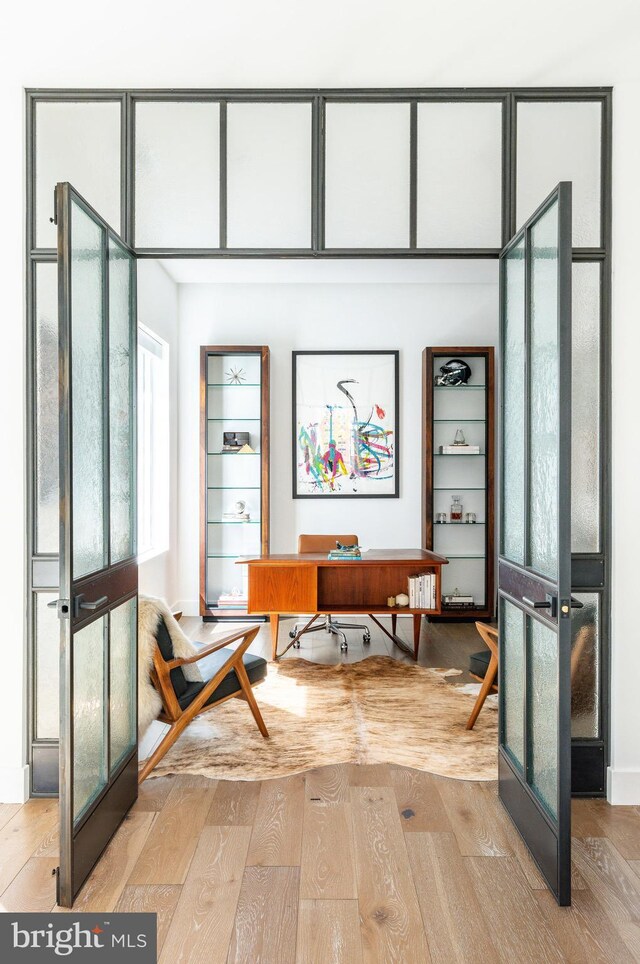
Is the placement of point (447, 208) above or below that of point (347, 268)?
below

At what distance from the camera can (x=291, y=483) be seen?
629 centimetres

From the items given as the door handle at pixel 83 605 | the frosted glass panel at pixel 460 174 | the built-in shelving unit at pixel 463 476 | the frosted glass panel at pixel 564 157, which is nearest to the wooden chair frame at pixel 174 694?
the door handle at pixel 83 605

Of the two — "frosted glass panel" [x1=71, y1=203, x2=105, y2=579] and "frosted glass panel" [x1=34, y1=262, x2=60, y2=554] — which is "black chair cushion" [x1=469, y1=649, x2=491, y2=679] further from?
"frosted glass panel" [x1=34, y1=262, x2=60, y2=554]

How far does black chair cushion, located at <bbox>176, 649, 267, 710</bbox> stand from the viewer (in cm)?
306

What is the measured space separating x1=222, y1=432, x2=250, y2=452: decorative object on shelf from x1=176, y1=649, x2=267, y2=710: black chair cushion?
267cm

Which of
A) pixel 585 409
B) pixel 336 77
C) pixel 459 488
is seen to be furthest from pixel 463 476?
pixel 336 77

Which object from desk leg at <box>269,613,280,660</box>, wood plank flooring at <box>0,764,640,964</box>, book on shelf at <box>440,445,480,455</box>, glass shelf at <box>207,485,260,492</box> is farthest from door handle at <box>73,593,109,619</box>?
book on shelf at <box>440,445,480,455</box>

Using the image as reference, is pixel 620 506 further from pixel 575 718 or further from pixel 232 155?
pixel 232 155

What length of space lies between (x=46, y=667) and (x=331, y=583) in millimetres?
2310

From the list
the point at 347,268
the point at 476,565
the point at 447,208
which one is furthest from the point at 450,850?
the point at 347,268

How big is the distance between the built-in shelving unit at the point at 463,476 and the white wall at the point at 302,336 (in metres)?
0.20

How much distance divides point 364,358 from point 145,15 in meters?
4.00

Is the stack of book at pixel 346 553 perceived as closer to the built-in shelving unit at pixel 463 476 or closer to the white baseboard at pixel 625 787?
the built-in shelving unit at pixel 463 476

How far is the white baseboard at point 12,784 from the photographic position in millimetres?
2791
